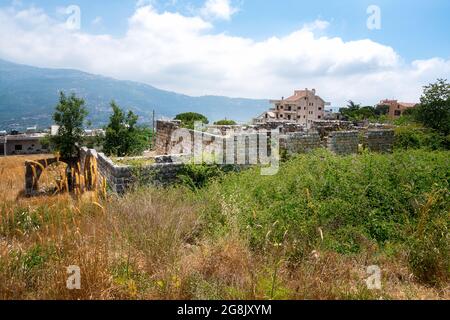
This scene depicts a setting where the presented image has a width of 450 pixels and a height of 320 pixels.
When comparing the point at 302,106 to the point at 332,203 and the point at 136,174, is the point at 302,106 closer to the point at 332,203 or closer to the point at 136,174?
the point at 136,174

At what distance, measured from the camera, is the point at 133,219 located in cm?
430

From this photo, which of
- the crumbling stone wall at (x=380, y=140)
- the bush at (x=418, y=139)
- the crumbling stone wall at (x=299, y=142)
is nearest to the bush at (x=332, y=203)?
the crumbling stone wall at (x=299, y=142)

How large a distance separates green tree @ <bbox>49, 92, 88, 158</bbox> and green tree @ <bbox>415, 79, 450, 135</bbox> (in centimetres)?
1964

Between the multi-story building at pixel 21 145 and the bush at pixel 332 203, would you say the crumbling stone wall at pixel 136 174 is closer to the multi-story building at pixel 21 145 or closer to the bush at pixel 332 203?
the bush at pixel 332 203

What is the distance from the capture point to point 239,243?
12.6 feet

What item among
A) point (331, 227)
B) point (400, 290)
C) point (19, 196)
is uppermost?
point (19, 196)

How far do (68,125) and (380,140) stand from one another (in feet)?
61.3

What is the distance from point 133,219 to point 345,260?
2.60 meters

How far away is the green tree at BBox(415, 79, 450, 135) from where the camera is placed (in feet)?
46.4

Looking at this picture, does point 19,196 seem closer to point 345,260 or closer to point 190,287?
point 190,287

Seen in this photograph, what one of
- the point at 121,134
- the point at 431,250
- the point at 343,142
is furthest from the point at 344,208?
the point at 121,134

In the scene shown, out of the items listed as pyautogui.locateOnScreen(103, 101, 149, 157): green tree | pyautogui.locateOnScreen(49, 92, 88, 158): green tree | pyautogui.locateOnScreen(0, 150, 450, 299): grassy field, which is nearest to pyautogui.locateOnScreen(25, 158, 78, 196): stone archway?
pyautogui.locateOnScreen(0, 150, 450, 299): grassy field

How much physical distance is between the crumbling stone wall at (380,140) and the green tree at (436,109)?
2610mm
